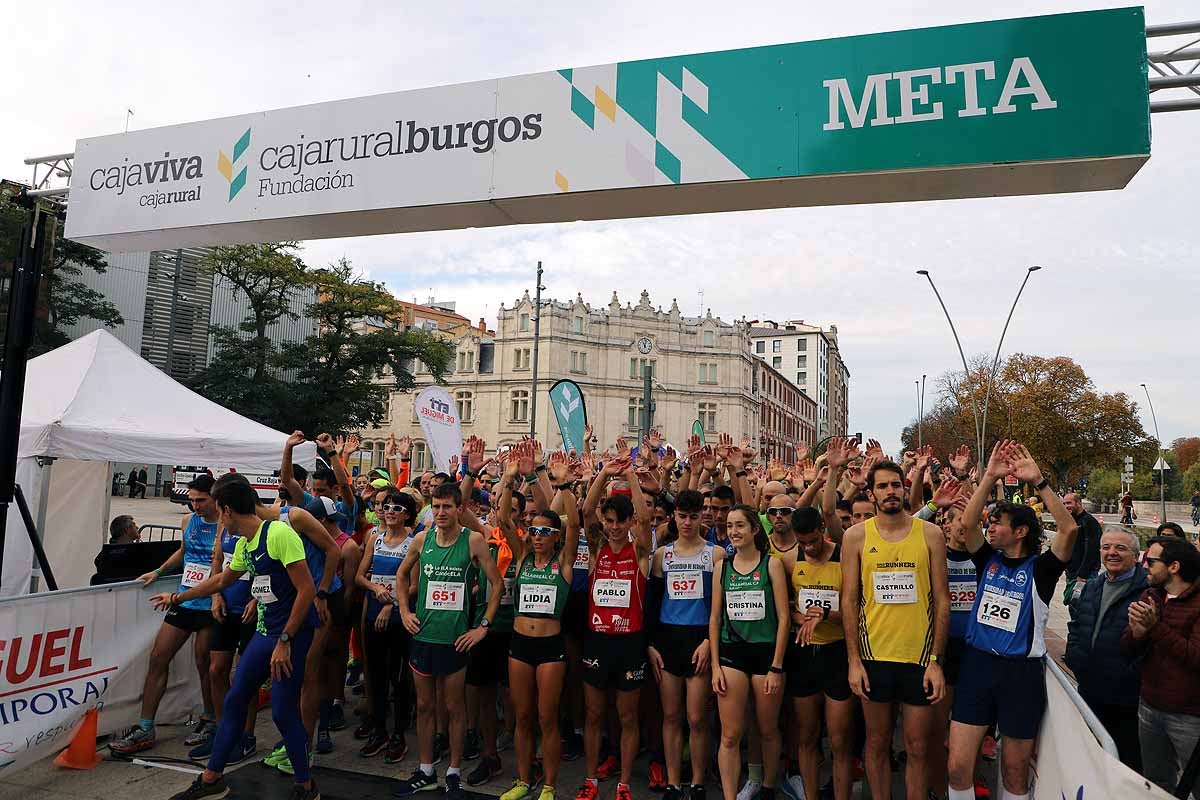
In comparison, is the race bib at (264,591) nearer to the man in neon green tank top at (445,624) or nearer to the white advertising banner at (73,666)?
the man in neon green tank top at (445,624)

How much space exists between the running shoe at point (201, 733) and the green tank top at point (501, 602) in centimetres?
229

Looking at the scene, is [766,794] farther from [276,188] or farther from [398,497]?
[276,188]

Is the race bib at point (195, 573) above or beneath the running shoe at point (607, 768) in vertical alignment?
above

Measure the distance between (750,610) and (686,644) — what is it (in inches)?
20.5

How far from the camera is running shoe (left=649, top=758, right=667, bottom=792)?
513cm

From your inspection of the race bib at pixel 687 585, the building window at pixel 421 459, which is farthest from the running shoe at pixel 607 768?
the building window at pixel 421 459

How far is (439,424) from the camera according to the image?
962 cm

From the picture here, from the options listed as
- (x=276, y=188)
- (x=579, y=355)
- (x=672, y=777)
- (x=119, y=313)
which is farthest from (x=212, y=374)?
(x=579, y=355)

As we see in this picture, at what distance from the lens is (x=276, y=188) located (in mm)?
5664

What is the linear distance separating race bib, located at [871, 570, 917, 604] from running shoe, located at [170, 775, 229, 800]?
4.11 meters

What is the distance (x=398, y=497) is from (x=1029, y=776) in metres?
4.39

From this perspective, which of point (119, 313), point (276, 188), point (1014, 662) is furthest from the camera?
point (119, 313)

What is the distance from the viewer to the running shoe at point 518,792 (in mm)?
4852

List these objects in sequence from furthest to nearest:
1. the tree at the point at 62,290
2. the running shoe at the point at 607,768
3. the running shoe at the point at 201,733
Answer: the tree at the point at 62,290
the running shoe at the point at 201,733
the running shoe at the point at 607,768
